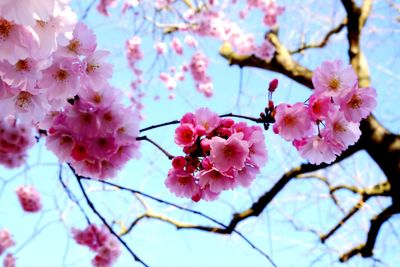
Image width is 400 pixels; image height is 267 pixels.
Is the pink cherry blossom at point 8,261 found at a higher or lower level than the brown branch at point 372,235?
higher

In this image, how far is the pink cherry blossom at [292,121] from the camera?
1.26 meters

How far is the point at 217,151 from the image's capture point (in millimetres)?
1225

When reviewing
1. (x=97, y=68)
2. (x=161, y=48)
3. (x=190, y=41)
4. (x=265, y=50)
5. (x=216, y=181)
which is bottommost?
(x=216, y=181)

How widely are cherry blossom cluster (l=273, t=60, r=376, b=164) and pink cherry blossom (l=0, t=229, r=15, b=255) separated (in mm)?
5686

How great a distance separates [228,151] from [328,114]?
32 cm

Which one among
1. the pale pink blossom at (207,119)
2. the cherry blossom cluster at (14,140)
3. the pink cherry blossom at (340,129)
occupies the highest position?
the cherry blossom cluster at (14,140)

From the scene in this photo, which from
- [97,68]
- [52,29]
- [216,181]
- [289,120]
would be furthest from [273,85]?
[52,29]

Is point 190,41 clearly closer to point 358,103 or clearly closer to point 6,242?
point 6,242

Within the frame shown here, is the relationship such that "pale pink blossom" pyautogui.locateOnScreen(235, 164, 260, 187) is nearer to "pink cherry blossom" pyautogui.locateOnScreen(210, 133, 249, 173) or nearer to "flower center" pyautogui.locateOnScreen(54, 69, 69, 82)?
"pink cherry blossom" pyautogui.locateOnScreen(210, 133, 249, 173)

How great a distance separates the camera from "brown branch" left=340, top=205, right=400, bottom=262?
9.60 feet

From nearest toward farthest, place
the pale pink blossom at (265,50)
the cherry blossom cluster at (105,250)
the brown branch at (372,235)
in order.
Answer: the brown branch at (372,235) → the cherry blossom cluster at (105,250) → the pale pink blossom at (265,50)

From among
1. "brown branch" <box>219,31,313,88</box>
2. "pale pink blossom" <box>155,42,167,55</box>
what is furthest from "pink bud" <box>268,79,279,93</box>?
"pale pink blossom" <box>155,42,167,55</box>

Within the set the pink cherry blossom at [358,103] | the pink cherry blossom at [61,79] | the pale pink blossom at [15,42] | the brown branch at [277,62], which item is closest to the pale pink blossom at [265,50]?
the brown branch at [277,62]

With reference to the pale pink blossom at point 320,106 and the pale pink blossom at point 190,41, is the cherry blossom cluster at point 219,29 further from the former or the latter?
the pale pink blossom at point 320,106
